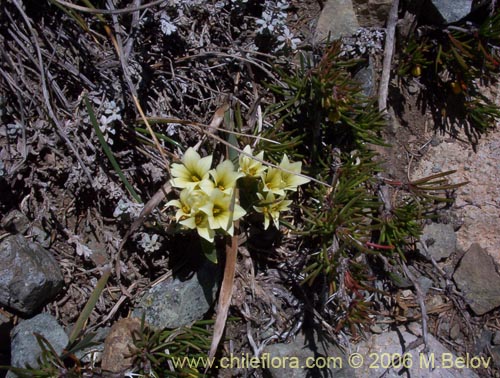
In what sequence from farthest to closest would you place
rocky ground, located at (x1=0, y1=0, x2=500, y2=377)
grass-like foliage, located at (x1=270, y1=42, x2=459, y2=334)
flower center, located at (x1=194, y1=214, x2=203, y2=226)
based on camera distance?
grass-like foliage, located at (x1=270, y1=42, x2=459, y2=334), rocky ground, located at (x1=0, y1=0, x2=500, y2=377), flower center, located at (x1=194, y1=214, x2=203, y2=226)

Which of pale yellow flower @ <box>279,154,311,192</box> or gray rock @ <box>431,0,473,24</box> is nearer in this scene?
pale yellow flower @ <box>279,154,311,192</box>

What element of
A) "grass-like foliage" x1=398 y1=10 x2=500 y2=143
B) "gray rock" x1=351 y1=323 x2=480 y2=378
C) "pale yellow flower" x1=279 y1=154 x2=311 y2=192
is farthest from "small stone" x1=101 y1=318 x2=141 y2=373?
A: "grass-like foliage" x1=398 y1=10 x2=500 y2=143

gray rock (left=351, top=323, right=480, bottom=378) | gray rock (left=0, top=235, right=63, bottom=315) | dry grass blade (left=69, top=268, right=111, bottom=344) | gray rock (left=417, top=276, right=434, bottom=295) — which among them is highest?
gray rock (left=0, top=235, right=63, bottom=315)

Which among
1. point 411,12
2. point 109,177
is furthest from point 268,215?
point 411,12

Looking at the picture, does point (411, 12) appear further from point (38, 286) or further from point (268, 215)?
point (38, 286)

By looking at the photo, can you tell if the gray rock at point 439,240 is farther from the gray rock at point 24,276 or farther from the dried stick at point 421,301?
the gray rock at point 24,276

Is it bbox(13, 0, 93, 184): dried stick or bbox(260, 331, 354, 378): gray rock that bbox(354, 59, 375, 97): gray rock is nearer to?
bbox(260, 331, 354, 378): gray rock

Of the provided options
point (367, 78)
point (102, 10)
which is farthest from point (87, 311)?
point (367, 78)
